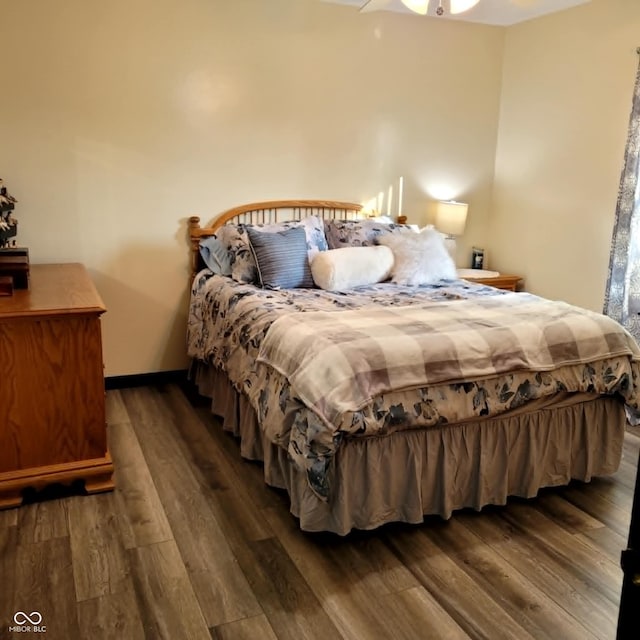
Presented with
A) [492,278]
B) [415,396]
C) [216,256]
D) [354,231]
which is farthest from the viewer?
[492,278]

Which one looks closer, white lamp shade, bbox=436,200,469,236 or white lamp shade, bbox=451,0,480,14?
white lamp shade, bbox=451,0,480,14

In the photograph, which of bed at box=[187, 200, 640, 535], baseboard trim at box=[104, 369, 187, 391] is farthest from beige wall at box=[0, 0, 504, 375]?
bed at box=[187, 200, 640, 535]

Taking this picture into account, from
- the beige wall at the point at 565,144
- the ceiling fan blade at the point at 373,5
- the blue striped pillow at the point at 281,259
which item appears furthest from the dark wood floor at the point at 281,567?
Answer: the ceiling fan blade at the point at 373,5

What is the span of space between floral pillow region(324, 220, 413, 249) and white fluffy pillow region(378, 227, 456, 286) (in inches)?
4.1

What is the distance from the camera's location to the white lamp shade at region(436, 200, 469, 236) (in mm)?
4367

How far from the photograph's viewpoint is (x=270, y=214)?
4.01 meters

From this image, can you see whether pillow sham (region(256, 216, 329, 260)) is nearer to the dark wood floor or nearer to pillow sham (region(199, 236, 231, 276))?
pillow sham (region(199, 236, 231, 276))

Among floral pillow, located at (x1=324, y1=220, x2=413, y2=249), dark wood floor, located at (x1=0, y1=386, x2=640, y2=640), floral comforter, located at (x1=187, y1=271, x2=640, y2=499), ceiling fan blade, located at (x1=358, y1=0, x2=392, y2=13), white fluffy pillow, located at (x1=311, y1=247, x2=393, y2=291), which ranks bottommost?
dark wood floor, located at (x1=0, y1=386, x2=640, y2=640)

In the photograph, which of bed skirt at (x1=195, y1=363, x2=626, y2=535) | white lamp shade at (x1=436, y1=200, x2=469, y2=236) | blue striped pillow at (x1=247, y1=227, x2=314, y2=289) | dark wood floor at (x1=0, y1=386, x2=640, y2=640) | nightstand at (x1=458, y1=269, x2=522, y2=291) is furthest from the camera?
white lamp shade at (x1=436, y1=200, x2=469, y2=236)

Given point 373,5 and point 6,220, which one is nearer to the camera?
point 6,220

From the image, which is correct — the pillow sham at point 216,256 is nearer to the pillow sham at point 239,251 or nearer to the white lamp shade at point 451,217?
the pillow sham at point 239,251

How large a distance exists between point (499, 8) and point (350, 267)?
2.10 m

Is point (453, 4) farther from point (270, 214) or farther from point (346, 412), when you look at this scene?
point (346, 412)

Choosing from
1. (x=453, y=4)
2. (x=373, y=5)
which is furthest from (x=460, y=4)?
(x=373, y=5)
